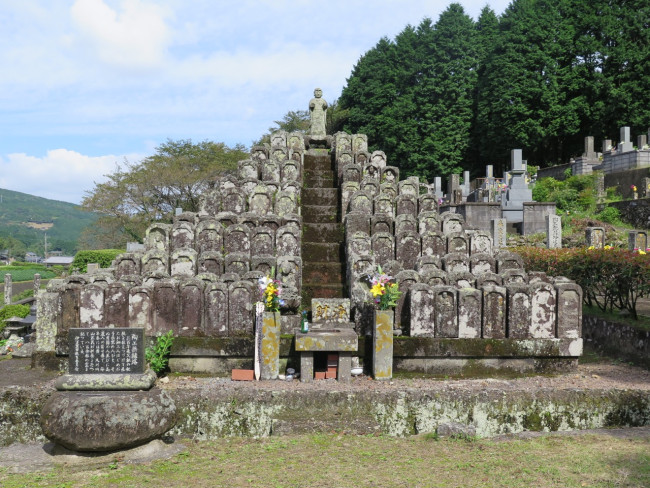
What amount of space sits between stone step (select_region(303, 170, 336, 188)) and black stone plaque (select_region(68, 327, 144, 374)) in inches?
355

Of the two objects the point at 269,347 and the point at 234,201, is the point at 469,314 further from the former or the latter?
the point at 234,201

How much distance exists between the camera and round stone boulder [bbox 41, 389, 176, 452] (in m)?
5.52

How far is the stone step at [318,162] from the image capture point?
15.4 metres

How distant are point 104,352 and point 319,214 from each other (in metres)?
7.54

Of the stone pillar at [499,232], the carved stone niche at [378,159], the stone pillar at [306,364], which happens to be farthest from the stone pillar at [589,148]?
the stone pillar at [306,364]

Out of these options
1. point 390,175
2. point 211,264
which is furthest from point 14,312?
A: point 390,175

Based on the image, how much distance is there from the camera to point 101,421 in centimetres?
552

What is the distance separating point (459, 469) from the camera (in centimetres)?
517

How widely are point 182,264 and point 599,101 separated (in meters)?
34.3

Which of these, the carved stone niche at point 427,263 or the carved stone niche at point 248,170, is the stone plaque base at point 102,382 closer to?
the carved stone niche at point 427,263

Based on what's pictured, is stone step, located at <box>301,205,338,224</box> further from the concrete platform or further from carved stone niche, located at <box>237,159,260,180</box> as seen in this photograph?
the concrete platform

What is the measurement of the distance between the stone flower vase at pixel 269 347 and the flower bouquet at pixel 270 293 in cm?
12

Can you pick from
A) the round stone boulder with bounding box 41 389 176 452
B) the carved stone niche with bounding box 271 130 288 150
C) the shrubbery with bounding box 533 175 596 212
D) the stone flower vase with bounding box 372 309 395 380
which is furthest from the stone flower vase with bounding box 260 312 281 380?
the shrubbery with bounding box 533 175 596 212

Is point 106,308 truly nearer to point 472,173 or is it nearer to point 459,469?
point 459,469
